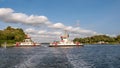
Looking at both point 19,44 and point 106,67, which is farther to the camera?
point 19,44

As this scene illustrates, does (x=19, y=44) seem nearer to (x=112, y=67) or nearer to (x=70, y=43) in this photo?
(x=70, y=43)

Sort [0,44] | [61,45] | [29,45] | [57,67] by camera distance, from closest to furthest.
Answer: [57,67] → [0,44] → [61,45] → [29,45]

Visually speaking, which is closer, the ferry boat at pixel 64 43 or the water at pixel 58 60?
the water at pixel 58 60

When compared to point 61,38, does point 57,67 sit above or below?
below

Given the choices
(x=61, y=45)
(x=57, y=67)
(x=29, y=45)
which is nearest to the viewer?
(x=57, y=67)

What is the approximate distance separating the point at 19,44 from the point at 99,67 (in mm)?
142476

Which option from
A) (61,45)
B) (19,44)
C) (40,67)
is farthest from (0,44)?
(40,67)

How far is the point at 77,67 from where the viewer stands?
46.9 m

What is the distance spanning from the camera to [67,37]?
18775 cm

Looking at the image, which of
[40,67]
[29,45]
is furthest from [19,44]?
[40,67]

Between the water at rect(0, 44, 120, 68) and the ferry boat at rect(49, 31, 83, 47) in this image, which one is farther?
the ferry boat at rect(49, 31, 83, 47)

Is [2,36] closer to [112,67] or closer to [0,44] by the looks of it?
[0,44]

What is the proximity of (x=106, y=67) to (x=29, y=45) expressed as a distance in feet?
491

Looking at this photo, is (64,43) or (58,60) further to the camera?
(64,43)
